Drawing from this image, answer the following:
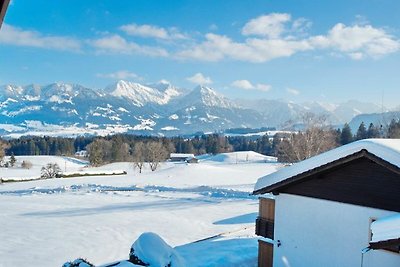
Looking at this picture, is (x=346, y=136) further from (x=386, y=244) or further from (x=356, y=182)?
(x=386, y=244)

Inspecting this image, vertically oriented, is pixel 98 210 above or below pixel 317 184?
below

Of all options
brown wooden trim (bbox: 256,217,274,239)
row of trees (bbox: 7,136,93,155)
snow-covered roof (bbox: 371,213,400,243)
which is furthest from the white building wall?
row of trees (bbox: 7,136,93,155)

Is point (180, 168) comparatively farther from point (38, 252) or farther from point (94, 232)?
point (38, 252)

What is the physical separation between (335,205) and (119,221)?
14107 millimetres

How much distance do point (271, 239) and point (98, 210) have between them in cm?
1521

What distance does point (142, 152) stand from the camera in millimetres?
72500

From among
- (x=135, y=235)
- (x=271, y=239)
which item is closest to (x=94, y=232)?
(x=135, y=235)

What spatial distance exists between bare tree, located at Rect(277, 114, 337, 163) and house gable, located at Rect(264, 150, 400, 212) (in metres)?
26.2

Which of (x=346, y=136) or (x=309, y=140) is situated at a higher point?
(x=346, y=136)

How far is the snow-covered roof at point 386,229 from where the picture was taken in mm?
5441

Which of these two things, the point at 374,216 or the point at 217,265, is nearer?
the point at 374,216

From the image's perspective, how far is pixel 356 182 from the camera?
9000 mm

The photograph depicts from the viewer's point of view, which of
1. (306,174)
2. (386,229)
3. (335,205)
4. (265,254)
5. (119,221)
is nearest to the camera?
(386,229)

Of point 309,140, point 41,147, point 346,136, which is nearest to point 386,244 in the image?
point 309,140
